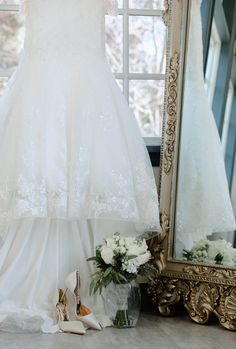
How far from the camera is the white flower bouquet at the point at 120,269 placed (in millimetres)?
2268

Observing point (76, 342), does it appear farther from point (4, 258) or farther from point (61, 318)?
point (4, 258)

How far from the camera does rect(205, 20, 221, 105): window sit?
239cm

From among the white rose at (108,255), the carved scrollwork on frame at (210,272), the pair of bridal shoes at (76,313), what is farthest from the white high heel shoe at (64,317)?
the carved scrollwork on frame at (210,272)

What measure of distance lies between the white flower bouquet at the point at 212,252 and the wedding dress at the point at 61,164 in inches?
7.8

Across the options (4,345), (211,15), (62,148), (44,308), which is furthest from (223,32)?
(4,345)

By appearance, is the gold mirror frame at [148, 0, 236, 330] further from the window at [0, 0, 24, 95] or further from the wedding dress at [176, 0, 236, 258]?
the window at [0, 0, 24, 95]

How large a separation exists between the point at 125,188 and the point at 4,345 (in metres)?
0.80

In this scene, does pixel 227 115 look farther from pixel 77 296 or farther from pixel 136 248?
pixel 77 296

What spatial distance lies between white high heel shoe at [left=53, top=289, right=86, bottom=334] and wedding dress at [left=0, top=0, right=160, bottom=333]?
40mm

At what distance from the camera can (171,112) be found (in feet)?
8.23

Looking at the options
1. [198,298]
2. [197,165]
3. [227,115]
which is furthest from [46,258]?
[227,115]

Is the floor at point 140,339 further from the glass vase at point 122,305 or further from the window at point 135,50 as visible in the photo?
the window at point 135,50

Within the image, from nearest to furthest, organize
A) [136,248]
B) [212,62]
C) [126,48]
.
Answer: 1. [136,248]
2. [212,62]
3. [126,48]

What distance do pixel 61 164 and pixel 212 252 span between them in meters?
0.76
